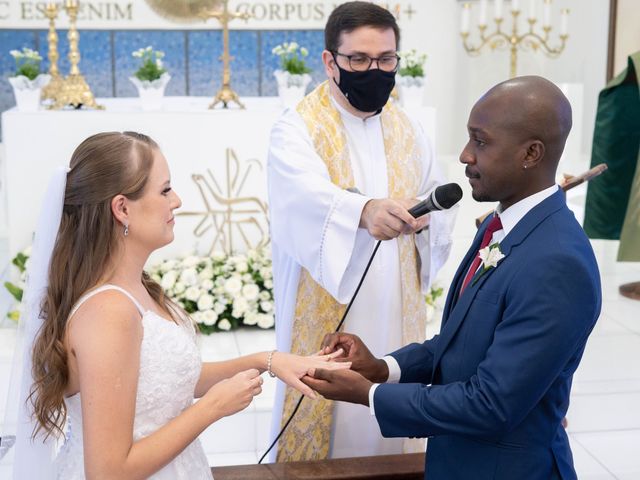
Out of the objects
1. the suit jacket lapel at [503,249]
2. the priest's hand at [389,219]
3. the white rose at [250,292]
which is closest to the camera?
the suit jacket lapel at [503,249]

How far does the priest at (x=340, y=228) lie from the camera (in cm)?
326

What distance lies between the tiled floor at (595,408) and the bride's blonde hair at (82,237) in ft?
8.44

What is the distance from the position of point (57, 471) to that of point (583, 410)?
3407mm

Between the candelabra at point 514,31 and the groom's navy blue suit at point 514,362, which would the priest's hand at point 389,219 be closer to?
the groom's navy blue suit at point 514,362

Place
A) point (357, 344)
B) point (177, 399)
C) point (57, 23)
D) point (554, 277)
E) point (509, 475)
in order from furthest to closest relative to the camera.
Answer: point (57, 23) < point (357, 344) < point (177, 399) < point (509, 475) < point (554, 277)

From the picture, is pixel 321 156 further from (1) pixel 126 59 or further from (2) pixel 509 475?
(1) pixel 126 59

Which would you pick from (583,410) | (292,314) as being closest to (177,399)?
(292,314)

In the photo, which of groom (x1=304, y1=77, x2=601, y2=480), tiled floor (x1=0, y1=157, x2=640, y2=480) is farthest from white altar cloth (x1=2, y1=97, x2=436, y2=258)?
groom (x1=304, y1=77, x2=601, y2=480)

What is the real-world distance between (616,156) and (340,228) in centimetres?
431

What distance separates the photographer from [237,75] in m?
10.8

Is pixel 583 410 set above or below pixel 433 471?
below

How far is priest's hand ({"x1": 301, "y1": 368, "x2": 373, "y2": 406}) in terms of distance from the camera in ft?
7.66

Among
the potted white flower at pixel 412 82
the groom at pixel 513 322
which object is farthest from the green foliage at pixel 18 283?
the groom at pixel 513 322

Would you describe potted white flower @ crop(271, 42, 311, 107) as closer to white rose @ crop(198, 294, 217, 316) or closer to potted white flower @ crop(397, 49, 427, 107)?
potted white flower @ crop(397, 49, 427, 107)
